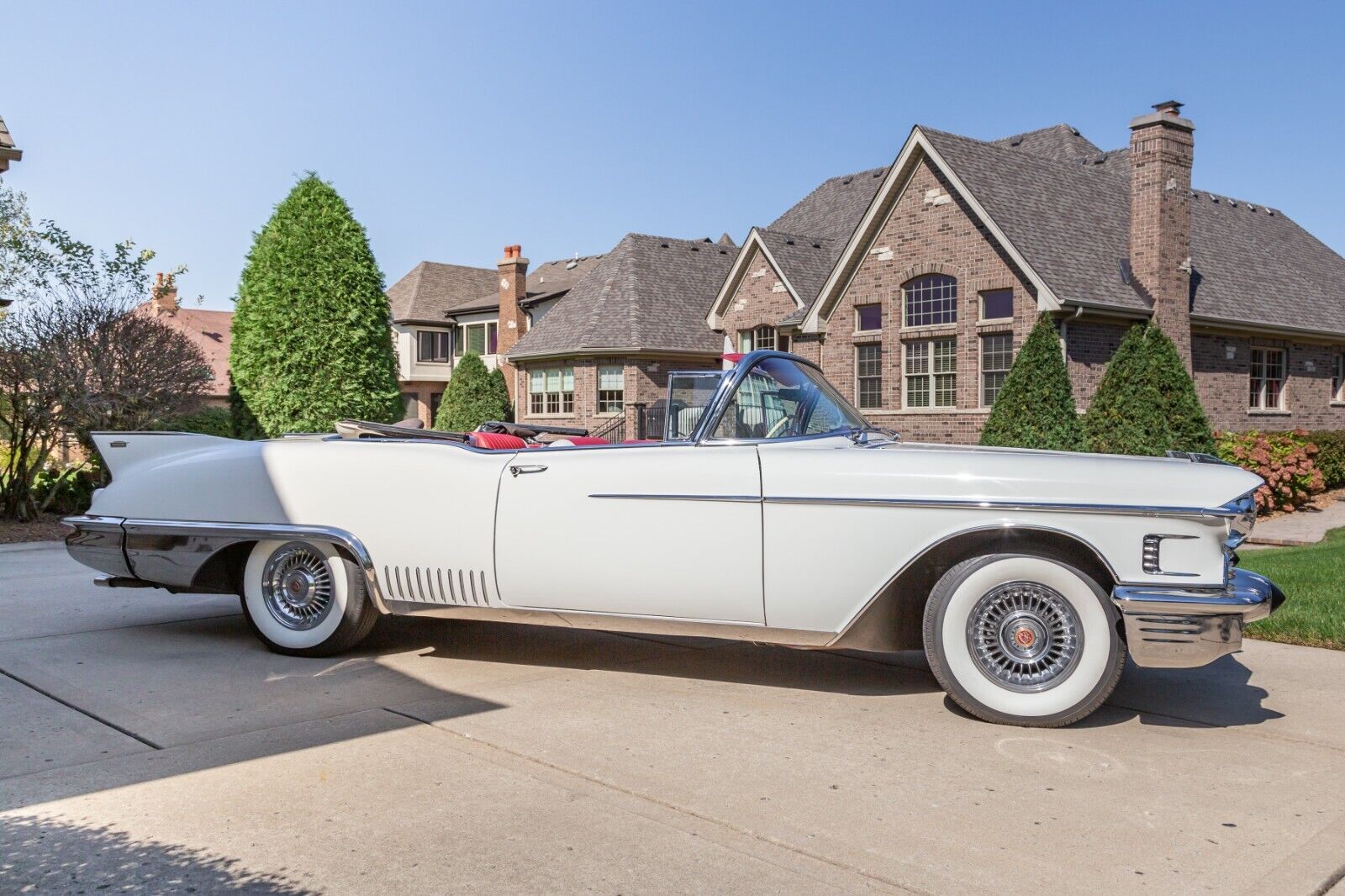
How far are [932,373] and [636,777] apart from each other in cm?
1925

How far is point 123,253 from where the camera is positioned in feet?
60.1

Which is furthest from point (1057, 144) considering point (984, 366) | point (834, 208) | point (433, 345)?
point (433, 345)

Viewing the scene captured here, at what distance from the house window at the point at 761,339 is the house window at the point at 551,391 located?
635 centimetres

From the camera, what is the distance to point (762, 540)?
4.93 metres

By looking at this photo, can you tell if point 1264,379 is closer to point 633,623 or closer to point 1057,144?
point 1057,144

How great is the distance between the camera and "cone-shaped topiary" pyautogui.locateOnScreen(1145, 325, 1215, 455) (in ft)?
57.5

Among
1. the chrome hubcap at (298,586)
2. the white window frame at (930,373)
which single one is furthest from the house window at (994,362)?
the chrome hubcap at (298,586)

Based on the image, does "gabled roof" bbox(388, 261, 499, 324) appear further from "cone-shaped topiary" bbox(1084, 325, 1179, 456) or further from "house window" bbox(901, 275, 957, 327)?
"cone-shaped topiary" bbox(1084, 325, 1179, 456)

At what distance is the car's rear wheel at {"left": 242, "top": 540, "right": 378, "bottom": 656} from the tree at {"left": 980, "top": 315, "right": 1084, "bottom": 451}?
14971 millimetres

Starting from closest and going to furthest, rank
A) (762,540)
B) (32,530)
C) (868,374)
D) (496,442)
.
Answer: (762,540)
(496,442)
(32,530)
(868,374)

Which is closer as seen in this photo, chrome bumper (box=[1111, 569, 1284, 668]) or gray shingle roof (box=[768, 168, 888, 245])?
chrome bumper (box=[1111, 569, 1284, 668])

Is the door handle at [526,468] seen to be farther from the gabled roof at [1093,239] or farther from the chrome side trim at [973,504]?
the gabled roof at [1093,239]

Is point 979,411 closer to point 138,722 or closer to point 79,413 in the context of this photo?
point 79,413

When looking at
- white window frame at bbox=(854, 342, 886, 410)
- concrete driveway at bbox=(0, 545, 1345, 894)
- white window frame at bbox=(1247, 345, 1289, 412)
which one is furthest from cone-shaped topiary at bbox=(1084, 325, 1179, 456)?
concrete driveway at bbox=(0, 545, 1345, 894)
